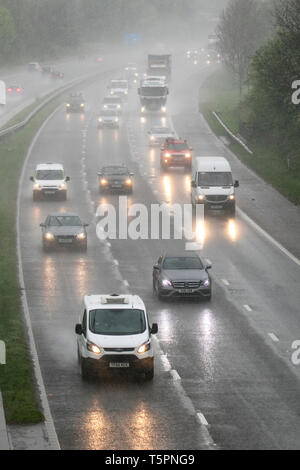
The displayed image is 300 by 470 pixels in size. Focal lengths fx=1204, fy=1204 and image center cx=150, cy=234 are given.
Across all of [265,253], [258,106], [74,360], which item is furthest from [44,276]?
[258,106]

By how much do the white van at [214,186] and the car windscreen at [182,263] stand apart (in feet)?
59.1

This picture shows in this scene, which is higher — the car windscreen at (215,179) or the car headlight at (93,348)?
the car windscreen at (215,179)

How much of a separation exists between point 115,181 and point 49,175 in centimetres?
369

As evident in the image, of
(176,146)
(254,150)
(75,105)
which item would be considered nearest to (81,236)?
(176,146)

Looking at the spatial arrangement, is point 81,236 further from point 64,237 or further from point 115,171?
point 115,171

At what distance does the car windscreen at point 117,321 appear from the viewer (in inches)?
1101

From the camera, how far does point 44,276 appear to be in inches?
1704

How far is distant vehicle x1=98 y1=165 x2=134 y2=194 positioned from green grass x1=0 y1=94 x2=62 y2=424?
192 inches

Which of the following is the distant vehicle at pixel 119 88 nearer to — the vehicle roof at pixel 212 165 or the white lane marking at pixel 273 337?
the vehicle roof at pixel 212 165

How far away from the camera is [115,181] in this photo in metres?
65.6

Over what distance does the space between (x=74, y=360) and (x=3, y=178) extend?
42.3 metres

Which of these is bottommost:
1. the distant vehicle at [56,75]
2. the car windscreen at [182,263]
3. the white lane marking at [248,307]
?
the white lane marking at [248,307]

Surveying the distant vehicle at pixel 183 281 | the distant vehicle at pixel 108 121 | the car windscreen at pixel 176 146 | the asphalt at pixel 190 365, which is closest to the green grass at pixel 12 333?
the asphalt at pixel 190 365

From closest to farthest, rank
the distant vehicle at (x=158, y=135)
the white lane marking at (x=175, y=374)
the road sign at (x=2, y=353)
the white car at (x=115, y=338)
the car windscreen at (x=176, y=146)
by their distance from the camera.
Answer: the white car at (x=115, y=338) < the white lane marking at (x=175, y=374) < the road sign at (x=2, y=353) < the car windscreen at (x=176, y=146) < the distant vehicle at (x=158, y=135)
